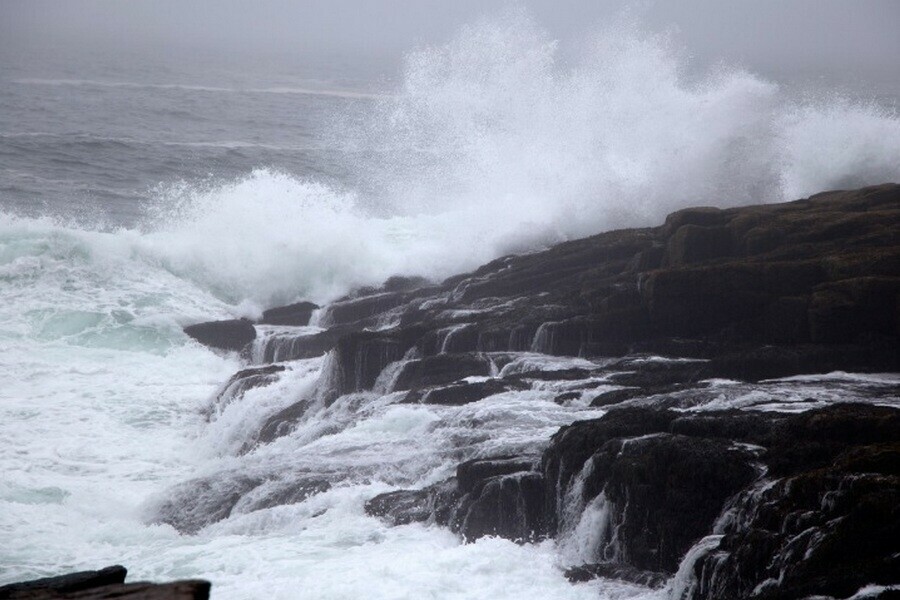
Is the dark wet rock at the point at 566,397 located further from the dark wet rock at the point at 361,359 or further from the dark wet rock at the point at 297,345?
the dark wet rock at the point at 297,345

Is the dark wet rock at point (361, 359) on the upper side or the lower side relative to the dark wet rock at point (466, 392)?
upper

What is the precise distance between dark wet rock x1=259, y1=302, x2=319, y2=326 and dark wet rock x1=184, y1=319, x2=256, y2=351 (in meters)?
1.07

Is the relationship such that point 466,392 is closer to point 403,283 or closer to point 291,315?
point 291,315

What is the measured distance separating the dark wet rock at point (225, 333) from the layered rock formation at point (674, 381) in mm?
65

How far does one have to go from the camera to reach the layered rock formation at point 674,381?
11797mm

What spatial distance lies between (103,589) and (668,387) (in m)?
13.9

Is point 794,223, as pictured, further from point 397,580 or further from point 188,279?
point 188,279

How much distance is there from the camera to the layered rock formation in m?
11.8

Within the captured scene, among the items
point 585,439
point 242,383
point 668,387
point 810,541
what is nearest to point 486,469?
point 585,439

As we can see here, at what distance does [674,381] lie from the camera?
18.1 m

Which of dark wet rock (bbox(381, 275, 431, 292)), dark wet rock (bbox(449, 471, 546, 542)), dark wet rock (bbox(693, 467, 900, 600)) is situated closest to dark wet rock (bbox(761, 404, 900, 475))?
dark wet rock (bbox(693, 467, 900, 600))

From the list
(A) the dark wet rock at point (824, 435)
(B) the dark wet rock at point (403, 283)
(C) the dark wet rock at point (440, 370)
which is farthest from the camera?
(B) the dark wet rock at point (403, 283)

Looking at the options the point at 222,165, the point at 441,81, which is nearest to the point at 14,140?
the point at 222,165

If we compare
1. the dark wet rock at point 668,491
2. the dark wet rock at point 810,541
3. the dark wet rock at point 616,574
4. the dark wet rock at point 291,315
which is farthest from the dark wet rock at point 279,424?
the dark wet rock at point 810,541
